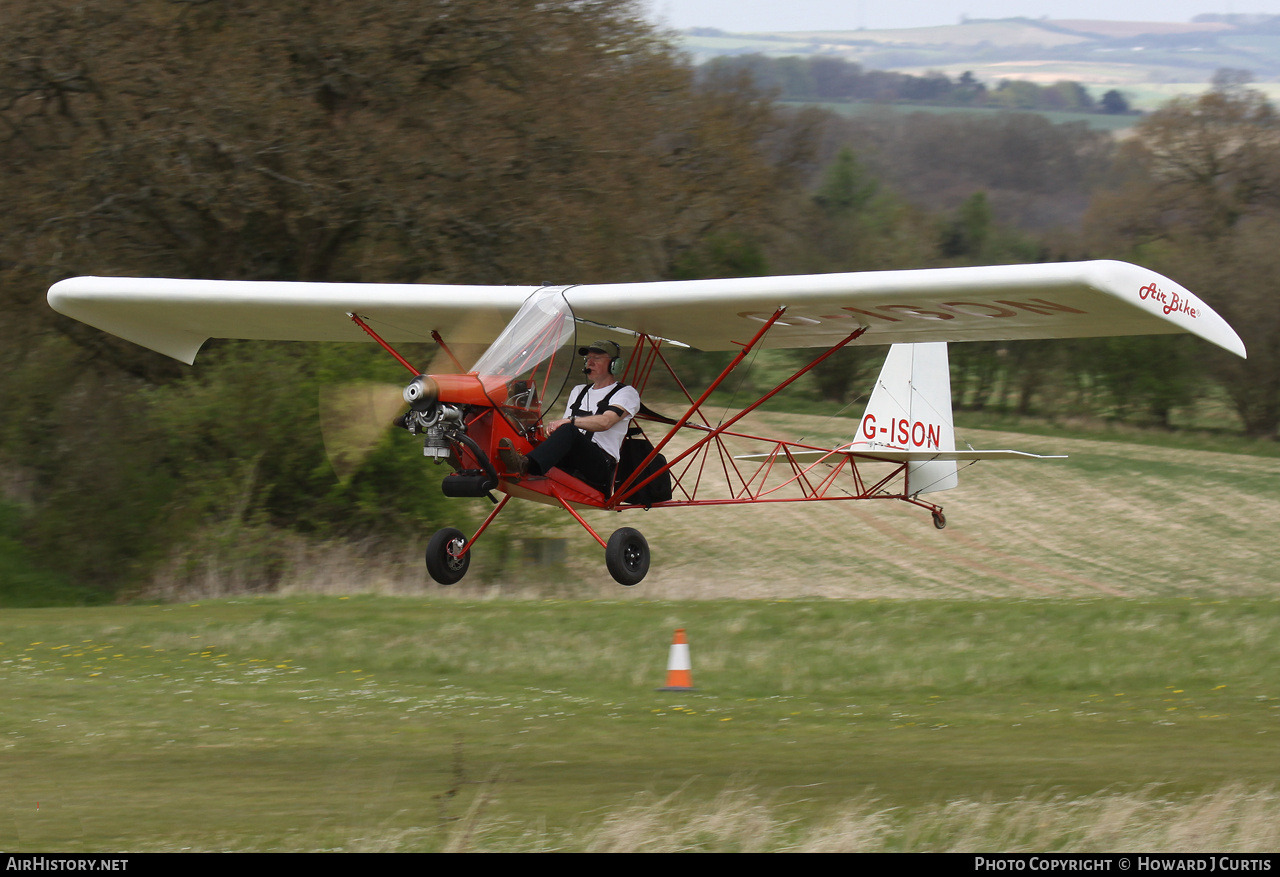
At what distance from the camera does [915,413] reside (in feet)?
53.1

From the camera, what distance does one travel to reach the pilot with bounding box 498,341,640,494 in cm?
1007

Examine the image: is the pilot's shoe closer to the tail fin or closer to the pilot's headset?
the pilot's headset

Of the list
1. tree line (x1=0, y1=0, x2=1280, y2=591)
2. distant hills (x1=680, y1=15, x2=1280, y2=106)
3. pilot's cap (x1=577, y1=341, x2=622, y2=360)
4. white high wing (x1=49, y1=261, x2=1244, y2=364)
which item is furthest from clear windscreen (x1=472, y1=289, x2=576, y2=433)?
distant hills (x1=680, y1=15, x2=1280, y2=106)

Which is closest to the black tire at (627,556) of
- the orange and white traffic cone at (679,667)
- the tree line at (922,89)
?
the orange and white traffic cone at (679,667)

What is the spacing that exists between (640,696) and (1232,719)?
16.7ft

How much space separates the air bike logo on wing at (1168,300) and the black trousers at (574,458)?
421 centimetres

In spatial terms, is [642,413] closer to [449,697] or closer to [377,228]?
[449,697]

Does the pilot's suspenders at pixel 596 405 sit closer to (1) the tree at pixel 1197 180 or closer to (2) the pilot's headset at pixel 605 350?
(2) the pilot's headset at pixel 605 350

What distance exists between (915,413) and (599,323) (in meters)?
6.64

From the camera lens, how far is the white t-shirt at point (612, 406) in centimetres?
1028

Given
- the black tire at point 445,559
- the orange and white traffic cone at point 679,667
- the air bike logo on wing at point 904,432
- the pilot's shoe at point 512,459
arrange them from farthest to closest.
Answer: the air bike logo on wing at point 904,432 < the orange and white traffic cone at point 679,667 < the black tire at point 445,559 < the pilot's shoe at point 512,459

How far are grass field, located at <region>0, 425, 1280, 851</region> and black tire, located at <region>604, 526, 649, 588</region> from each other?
1.18 m

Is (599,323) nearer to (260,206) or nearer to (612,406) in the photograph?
(612,406)
